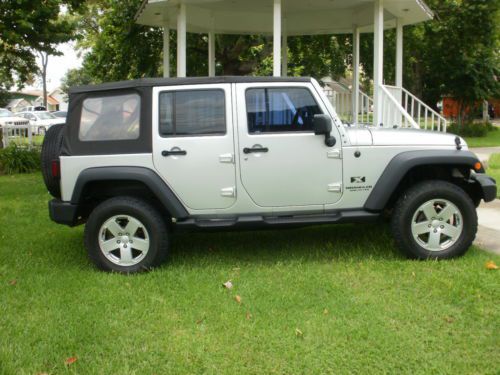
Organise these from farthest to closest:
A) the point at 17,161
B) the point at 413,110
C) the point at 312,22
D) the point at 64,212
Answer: the point at 17,161, the point at 312,22, the point at 413,110, the point at 64,212

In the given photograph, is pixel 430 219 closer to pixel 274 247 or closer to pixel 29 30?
pixel 274 247

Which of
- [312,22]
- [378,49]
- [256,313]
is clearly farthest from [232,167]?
[312,22]

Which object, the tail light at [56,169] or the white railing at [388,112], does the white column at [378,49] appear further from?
the tail light at [56,169]

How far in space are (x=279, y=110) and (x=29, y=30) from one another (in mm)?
9802

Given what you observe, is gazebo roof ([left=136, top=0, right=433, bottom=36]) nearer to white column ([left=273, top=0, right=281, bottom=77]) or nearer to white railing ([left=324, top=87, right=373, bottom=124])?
white column ([left=273, top=0, right=281, bottom=77])

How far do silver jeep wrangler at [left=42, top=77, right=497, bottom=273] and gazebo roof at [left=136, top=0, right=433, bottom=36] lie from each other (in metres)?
4.44

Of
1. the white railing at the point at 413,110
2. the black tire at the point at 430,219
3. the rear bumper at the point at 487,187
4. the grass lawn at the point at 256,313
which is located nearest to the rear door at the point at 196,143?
the grass lawn at the point at 256,313

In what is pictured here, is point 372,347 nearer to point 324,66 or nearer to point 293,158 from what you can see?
point 293,158

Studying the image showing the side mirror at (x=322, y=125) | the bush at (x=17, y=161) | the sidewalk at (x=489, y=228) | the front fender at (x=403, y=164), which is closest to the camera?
the side mirror at (x=322, y=125)

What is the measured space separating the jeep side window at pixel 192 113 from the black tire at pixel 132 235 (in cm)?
75

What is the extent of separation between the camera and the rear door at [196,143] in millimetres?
5156

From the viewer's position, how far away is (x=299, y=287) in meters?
4.79

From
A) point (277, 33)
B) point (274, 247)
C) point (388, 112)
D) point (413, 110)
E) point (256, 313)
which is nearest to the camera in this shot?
point (256, 313)

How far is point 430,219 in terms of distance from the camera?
5344 millimetres
